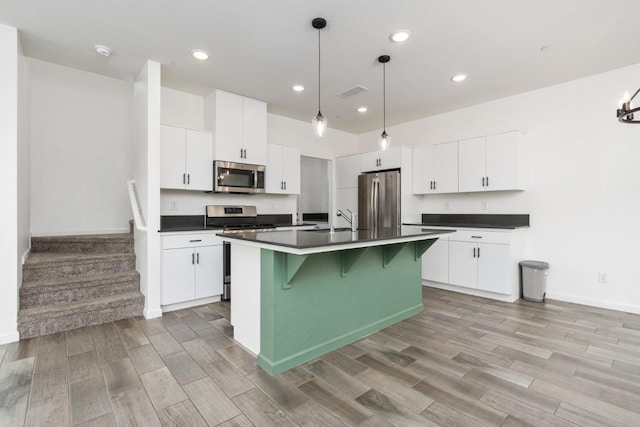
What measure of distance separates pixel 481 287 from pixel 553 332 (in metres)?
1.18

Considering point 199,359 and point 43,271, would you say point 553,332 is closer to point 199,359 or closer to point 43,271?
point 199,359

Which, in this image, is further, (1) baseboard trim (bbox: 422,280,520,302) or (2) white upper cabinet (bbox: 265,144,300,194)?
(2) white upper cabinet (bbox: 265,144,300,194)

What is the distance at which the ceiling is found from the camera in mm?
2396

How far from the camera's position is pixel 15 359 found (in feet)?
7.62

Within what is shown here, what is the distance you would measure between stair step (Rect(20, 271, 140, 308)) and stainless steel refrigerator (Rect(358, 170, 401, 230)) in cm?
332

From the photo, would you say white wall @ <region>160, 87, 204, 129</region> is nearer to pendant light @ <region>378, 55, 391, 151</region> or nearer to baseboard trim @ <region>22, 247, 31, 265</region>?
baseboard trim @ <region>22, 247, 31, 265</region>

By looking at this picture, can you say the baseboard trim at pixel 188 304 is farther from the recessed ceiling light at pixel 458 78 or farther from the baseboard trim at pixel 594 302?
the baseboard trim at pixel 594 302

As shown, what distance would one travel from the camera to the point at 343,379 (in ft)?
6.81

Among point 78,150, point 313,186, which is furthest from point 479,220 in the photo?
point 78,150

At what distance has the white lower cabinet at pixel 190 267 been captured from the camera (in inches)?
135

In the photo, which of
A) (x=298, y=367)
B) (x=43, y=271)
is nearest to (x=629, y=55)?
(x=298, y=367)

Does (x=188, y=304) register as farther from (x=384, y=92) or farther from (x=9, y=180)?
(x=384, y=92)

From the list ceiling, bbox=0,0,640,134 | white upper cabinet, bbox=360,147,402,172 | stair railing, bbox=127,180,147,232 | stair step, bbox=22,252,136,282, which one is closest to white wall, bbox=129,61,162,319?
stair railing, bbox=127,180,147,232

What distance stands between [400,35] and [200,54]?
78.6 inches
